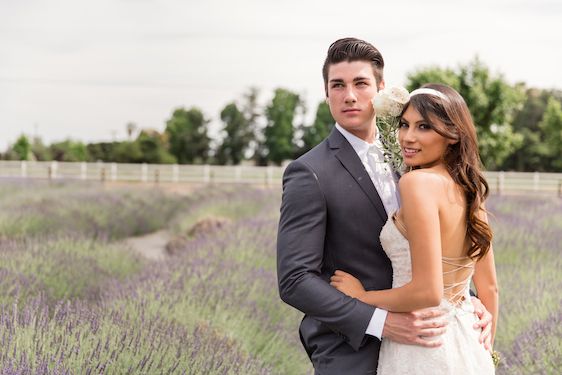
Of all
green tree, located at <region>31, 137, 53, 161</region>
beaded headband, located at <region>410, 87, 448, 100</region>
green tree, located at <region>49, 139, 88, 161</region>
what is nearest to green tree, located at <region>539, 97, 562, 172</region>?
green tree, located at <region>49, 139, 88, 161</region>

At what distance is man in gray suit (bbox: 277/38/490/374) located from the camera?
2.35 metres

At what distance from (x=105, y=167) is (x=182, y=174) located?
404cm

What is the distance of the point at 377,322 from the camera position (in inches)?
92.0

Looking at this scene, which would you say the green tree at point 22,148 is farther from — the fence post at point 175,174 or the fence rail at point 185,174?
the fence post at point 175,174

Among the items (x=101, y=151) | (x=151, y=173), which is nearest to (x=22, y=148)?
(x=101, y=151)

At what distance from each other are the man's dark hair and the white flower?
0.52ft

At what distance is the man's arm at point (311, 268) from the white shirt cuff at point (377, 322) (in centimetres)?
1

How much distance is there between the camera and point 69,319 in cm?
363

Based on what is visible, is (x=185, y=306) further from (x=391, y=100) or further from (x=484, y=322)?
(x=391, y=100)

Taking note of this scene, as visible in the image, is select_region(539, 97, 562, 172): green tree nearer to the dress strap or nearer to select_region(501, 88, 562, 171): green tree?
select_region(501, 88, 562, 171): green tree

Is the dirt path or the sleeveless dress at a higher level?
the sleeveless dress

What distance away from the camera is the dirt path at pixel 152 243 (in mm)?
10883

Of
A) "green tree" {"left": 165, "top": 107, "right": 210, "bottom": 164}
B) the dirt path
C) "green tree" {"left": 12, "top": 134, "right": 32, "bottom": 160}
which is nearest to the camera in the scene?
the dirt path

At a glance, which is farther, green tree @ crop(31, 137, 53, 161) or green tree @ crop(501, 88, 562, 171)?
green tree @ crop(31, 137, 53, 161)
